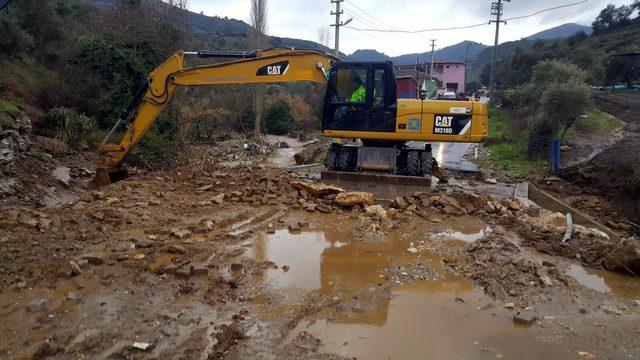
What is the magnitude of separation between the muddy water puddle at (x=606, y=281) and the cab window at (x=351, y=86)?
5.51 meters

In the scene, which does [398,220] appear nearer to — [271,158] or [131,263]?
[131,263]

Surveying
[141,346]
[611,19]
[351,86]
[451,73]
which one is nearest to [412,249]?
[141,346]

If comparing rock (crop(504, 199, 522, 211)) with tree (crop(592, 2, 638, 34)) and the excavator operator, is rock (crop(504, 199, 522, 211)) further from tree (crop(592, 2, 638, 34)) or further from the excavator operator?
tree (crop(592, 2, 638, 34))

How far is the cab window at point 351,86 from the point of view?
10125mm

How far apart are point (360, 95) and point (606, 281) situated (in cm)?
593

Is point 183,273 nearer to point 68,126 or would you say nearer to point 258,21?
point 68,126

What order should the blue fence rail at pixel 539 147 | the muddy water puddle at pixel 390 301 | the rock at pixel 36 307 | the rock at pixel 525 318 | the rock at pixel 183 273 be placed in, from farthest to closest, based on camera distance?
the blue fence rail at pixel 539 147, the rock at pixel 183 273, the rock at pixel 525 318, the rock at pixel 36 307, the muddy water puddle at pixel 390 301

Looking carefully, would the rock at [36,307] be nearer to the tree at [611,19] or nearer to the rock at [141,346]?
the rock at [141,346]

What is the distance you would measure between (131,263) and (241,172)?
6.64 meters

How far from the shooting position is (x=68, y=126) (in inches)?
476

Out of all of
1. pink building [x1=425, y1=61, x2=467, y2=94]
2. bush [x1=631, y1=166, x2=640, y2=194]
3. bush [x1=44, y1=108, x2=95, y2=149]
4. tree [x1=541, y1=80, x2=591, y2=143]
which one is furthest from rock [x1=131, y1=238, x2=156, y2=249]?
pink building [x1=425, y1=61, x2=467, y2=94]

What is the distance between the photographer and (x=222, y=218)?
7.98 meters

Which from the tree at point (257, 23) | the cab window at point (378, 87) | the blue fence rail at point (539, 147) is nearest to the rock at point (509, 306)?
the cab window at point (378, 87)

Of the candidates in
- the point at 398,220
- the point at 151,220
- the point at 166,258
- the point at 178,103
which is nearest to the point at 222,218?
the point at 151,220
